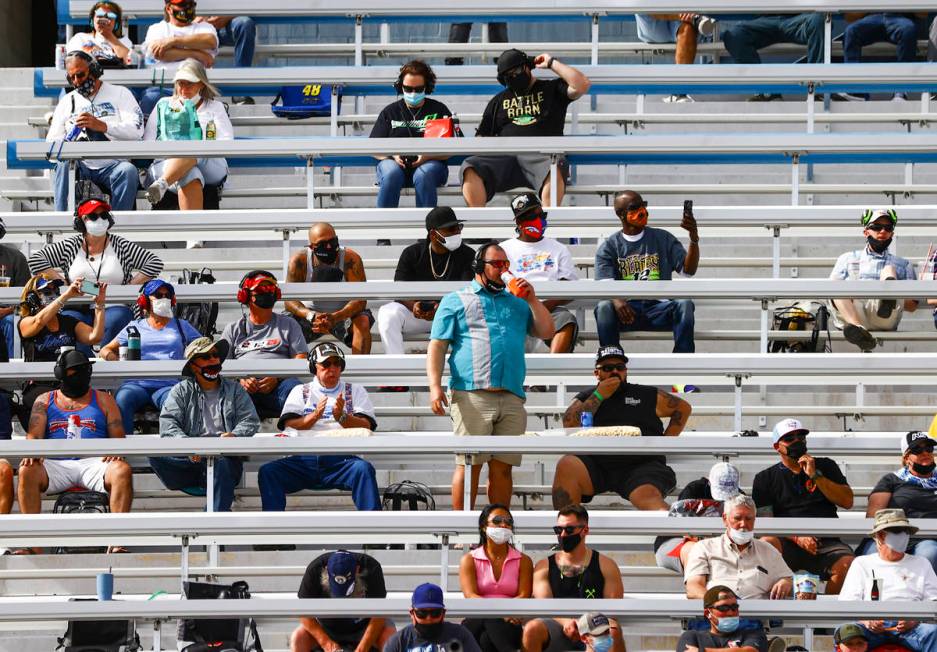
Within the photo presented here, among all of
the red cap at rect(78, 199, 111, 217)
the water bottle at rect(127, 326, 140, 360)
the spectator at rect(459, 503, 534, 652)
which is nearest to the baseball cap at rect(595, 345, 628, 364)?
the spectator at rect(459, 503, 534, 652)

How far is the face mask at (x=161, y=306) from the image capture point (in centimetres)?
990

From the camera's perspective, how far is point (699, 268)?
1131 cm

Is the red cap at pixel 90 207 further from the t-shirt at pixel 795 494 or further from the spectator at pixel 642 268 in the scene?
the t-shirt at pixel 795 494

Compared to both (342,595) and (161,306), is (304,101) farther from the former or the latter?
(342,595)

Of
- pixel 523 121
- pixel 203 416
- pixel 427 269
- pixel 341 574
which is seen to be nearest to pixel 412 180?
pixel 523 121

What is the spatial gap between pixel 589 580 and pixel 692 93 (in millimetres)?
4600

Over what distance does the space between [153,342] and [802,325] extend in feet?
11.3

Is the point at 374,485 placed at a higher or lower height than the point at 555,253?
lower

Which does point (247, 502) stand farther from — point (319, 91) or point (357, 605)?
point (319, 91)

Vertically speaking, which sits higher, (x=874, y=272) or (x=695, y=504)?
(x=874, y=272)

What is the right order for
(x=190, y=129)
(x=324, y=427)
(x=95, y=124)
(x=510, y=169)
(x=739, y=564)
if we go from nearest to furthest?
(x=739, y=564), (x=324, y=427), (x=510, y=169), (x=95, y=124), (x=190, y=129)

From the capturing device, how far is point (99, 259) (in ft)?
34.4

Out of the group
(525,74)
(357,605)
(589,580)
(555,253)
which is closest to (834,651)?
(589,580)

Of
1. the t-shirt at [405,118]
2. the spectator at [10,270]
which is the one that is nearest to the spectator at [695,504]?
the t-shirt at [405,118]
